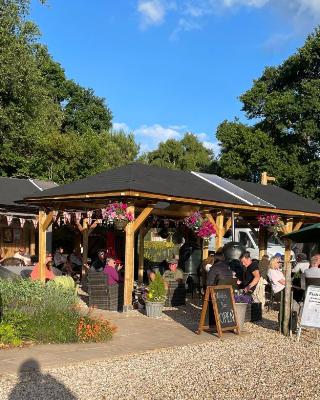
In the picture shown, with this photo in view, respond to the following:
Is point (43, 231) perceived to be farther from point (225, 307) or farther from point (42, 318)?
point (225, 307)

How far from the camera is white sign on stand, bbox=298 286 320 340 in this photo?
28.1ft

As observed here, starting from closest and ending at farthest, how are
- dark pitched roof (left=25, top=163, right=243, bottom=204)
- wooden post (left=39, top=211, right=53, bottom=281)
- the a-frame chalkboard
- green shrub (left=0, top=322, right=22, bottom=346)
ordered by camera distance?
green shrub (left=0, top=322, right=22, bottom=346)
the a-frame chalkboard
dark pitched roof (left=25, top=163, right=243, bottom=204)
wooden post (left=39, top=211, right=53, bottom=281)

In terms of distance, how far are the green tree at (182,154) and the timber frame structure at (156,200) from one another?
134ft

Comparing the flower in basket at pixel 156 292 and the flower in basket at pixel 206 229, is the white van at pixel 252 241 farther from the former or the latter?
the flower in basket at pixel 156 292

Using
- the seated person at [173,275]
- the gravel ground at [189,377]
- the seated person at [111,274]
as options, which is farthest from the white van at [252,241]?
the gravel ground at [189,377]

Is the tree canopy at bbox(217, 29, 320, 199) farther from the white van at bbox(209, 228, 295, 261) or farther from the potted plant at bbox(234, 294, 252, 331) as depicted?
the potted plant at bbox(234, 294, 252, 331)

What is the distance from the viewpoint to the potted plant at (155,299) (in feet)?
34.4

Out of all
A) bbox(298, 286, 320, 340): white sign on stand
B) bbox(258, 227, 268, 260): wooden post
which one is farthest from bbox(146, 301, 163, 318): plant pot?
bbox(258, 227, 268, 260): wooden post

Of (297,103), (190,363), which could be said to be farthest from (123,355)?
(297,103)

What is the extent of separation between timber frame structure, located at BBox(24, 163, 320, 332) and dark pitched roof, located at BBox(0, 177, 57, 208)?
2.75m

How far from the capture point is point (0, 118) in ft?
68.5

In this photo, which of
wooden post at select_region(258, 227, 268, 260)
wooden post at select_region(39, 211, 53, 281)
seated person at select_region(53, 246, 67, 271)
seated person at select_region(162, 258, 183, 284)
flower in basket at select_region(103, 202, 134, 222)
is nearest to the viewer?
flower in basket at select_region(103, 202, 134, 222)

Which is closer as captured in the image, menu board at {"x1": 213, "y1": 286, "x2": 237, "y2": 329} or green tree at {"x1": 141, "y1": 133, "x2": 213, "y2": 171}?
menu board at {"x1": 213, "y1": 286, "x2": 237, "y2": 329}

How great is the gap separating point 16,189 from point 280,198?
9.35 meters
